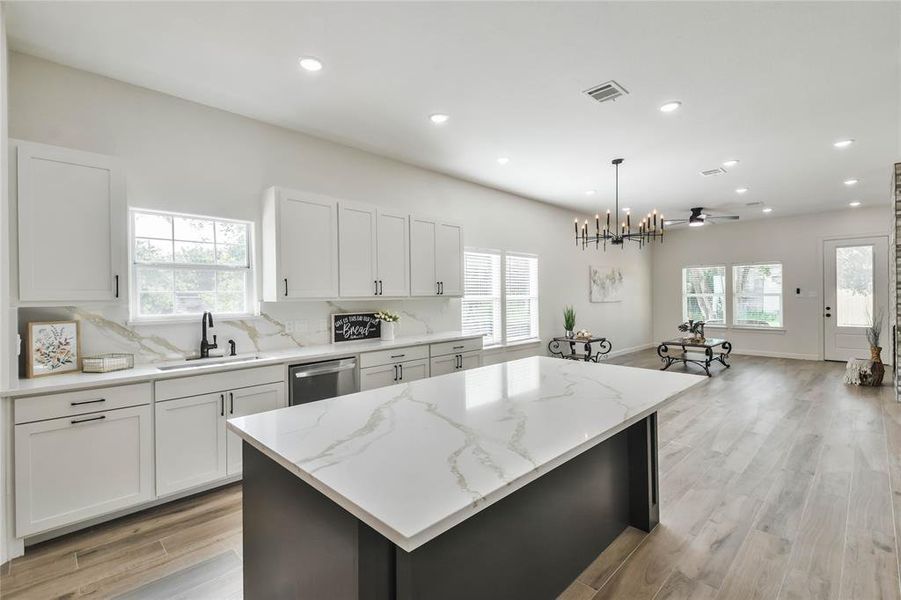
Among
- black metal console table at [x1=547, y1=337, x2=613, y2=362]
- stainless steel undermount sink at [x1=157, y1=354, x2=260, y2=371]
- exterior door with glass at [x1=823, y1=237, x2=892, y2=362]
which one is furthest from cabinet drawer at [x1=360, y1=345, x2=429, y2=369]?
exterior door with glass at [x1=823, y1=237, x2=892, y2=362]

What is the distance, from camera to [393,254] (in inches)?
Result: 166

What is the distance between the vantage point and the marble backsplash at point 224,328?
9.13 ft

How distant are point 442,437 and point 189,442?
2.14 metres

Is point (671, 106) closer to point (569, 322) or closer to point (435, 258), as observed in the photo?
point (435, 258)

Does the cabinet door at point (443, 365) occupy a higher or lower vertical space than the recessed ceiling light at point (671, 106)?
lower

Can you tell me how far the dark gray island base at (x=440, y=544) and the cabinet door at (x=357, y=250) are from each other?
2.25 meters

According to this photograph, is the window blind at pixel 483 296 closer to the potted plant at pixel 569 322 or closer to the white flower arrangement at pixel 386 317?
the white flower arrangement at pixel 386 317

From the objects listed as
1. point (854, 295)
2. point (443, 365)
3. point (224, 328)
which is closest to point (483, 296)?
point (443, 365)

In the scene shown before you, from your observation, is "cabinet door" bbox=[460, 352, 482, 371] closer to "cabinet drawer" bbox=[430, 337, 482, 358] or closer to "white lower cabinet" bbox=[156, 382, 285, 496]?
"cabinet drawer" bbox=[430, 337, 482, 358]

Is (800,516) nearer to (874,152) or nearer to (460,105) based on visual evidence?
(460,105)

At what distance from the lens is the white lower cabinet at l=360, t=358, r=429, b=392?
367cm

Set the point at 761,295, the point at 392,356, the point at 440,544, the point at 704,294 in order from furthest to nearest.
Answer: the point at 704,294
the point at 761,295
the point at 392,356
the point at 440,544

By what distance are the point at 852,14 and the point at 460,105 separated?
235 centimetres

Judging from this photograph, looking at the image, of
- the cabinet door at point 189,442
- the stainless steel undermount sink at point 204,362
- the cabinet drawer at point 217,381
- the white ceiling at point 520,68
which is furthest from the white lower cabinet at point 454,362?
the white ceiling at point 520,68
